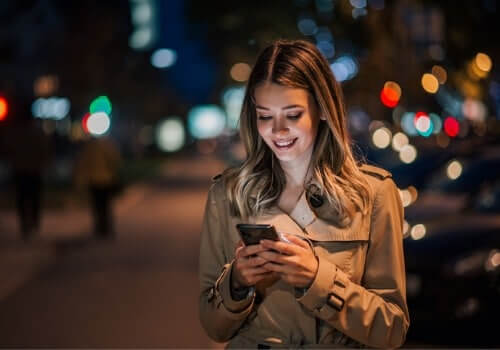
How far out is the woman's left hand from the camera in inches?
104

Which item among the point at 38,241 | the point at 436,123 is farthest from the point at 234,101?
the point at 38,241

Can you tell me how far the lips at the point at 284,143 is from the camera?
2.97 meters

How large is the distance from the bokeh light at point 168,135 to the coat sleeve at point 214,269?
259ft

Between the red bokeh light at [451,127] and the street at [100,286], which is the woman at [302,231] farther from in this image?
the red bokeh light at [451,127]

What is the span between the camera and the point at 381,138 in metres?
25.6

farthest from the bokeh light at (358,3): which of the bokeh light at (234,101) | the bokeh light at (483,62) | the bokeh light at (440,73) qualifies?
the bokeh light at (234,101)

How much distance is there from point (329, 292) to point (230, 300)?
31 centimetres

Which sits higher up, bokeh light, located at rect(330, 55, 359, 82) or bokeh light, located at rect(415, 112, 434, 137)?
bokeh light, located at rect(330, 55, 359, 82)

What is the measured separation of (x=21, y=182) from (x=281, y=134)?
14.1m

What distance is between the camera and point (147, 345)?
821 centimetres

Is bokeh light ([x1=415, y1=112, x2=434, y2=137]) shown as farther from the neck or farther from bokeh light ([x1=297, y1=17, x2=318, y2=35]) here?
the neck

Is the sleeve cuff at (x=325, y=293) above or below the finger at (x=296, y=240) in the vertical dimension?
below

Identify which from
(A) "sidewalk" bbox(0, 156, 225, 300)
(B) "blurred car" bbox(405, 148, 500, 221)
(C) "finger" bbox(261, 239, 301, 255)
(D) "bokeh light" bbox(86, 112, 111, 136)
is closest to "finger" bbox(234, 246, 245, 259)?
(C) "finger" bbox(261, 239, 301, 255)

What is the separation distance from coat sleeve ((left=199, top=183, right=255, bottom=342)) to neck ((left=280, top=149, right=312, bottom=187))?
0.81 ft
